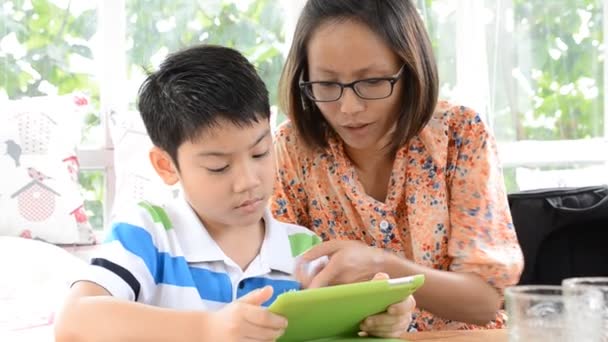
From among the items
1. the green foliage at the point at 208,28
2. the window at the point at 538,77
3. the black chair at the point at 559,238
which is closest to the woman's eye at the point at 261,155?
the black chair at the point at 559,238

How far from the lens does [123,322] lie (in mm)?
1083

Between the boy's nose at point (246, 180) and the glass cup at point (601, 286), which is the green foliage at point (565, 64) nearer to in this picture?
the boy's nose at point (246, 180)

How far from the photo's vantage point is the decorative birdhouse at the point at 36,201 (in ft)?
8.36

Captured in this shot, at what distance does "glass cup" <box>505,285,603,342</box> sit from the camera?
32.6 inches

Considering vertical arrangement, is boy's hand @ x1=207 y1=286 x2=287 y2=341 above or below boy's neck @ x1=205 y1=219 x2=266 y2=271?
below

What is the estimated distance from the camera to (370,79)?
1.49 metres

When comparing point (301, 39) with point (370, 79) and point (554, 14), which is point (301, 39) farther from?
point (554, 14)

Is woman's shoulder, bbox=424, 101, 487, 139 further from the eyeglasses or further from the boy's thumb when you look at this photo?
the boy's thumb

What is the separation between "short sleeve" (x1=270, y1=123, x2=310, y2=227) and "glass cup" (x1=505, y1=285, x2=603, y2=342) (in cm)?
86

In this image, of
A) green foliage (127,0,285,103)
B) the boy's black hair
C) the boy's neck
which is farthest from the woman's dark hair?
green foliage (127,0,285,103)

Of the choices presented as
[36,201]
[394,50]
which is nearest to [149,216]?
[394,50]

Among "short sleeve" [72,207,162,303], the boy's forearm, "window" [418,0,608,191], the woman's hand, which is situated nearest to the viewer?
the boy's forearm

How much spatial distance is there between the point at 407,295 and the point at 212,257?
1.03 ft

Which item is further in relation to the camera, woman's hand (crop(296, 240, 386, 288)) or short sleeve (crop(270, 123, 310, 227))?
short sleeve (crop(270, 123, 310, 227))
